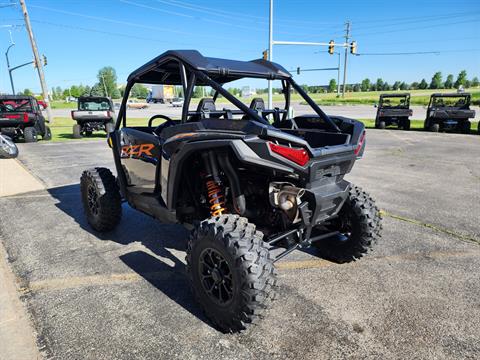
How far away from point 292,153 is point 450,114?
18191 millimetres

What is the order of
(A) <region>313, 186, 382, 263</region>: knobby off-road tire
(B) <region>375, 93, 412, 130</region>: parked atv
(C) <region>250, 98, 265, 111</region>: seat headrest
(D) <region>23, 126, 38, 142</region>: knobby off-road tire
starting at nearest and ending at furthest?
(A) <region>313, 186, 382, 263</region>: knobby off-road tire
(C) <region>250, 98, 265, 111</region>: seat headrest
(D) <region>23, 126, 38, 142</region>: knobby off-road tire
(B) <region>375, 93, 412, 130</region>: parked atv

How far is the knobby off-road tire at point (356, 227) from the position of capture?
3189 millimetres

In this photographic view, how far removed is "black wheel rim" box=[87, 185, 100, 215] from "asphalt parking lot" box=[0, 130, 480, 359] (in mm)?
298

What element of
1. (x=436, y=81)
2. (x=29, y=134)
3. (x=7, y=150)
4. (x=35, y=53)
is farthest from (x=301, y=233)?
(x=436, y=81)

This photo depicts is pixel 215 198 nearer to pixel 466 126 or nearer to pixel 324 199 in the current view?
pixel 324 199

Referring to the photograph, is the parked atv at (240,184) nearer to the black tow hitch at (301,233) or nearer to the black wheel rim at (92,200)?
the black tow hitch at (301,233)

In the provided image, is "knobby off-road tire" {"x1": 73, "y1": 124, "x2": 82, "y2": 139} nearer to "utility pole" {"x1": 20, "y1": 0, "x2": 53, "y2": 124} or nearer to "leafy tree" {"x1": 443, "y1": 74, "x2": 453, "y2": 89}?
"utility pole" {"x1": 20, "y1": 0, "x2": 53, "y2": 124}

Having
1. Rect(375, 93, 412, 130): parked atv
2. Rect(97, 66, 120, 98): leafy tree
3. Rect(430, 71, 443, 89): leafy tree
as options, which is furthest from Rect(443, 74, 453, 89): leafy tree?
Rect(375, 93, 412, 130): parked atv

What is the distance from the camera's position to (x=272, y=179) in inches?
110

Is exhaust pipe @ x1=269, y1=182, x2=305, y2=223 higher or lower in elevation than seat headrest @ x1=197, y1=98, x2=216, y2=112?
lower

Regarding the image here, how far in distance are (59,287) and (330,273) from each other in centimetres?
250

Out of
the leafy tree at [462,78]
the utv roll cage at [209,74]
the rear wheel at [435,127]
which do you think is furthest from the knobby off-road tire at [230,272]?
the leafy tree at [462,78]

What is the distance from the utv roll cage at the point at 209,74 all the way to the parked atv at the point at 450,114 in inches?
659

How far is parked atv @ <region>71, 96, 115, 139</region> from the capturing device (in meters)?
15.5
